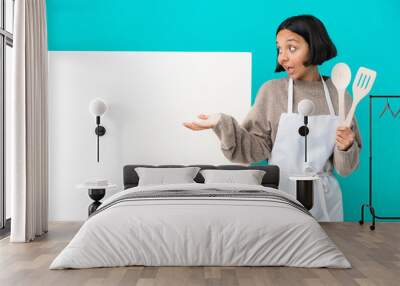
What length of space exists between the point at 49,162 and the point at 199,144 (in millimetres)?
1753

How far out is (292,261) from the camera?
4.03m

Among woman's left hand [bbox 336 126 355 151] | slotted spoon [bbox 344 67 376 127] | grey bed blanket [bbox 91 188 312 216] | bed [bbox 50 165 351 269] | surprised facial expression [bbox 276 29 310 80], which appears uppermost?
surprised facial expression [bbox 276 29 310 80]

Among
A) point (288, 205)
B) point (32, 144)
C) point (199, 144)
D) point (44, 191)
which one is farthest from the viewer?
point (199, 144)

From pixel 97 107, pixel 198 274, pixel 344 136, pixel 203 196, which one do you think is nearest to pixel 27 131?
pixel 97 107

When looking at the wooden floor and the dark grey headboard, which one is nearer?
the wooden floor

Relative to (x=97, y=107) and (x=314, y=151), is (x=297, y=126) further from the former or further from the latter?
(x=97, y=107)

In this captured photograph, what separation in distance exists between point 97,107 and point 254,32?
2009mm

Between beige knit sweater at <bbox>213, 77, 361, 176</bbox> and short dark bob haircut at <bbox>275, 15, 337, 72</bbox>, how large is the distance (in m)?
0.25

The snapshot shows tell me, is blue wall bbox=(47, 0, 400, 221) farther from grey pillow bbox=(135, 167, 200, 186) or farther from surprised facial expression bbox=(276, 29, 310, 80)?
grey pillow bbox=(135, 167, 200, 186)

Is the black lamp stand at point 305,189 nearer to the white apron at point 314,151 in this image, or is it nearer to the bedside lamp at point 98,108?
the white apron at point 314,151

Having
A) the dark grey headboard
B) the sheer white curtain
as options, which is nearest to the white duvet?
the sheer white curtain

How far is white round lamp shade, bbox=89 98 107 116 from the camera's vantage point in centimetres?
633

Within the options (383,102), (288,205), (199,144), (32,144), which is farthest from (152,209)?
(383,102)

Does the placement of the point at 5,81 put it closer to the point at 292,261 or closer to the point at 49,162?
the point at 49,162
